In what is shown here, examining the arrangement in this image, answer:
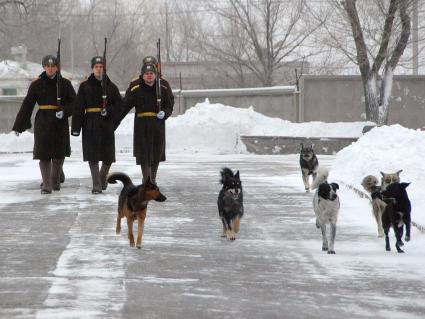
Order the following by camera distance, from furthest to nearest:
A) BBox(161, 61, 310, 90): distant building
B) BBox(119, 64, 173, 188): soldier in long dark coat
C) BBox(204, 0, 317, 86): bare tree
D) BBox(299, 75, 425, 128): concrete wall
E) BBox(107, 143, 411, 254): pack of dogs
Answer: BBox(161, 61, 310, 90): distant building < BBox(204, 0, 317, 86): bare tree < BBox(299, 75, 425, 128): concrete wall < BBox(119, 64, 173, 188): soldier in long dark coat < BBox(107, 143, 411, 254): pack of dogs

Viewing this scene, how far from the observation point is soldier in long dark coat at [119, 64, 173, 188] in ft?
52.7

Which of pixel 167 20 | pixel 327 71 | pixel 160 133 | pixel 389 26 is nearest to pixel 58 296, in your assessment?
pixel 160 133

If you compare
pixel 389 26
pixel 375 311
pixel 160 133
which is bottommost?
pixel 375 311

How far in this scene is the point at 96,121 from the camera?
Answer: 1634 centimetres

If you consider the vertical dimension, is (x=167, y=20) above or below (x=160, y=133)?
above

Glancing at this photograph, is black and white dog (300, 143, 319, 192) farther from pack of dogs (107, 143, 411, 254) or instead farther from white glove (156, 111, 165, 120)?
pack of dogs (107, 143, 411, 254)

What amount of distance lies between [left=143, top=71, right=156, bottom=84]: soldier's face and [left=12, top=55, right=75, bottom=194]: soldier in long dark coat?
1418mm

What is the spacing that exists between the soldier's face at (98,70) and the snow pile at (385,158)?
4.52 metres

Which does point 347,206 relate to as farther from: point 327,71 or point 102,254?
point 327,71

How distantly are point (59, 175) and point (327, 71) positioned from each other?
44.5 m

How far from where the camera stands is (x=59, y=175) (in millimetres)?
16922

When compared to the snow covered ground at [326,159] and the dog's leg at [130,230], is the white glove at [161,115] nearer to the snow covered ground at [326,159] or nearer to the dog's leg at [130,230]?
the snow covered ground at [326,159]

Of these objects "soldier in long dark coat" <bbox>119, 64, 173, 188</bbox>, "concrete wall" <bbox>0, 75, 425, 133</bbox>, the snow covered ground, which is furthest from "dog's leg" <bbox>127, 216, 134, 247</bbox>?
"concrete wall" <bbox>0, 75, 425, 133</bbox>

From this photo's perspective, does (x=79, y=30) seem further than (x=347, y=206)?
Yes
